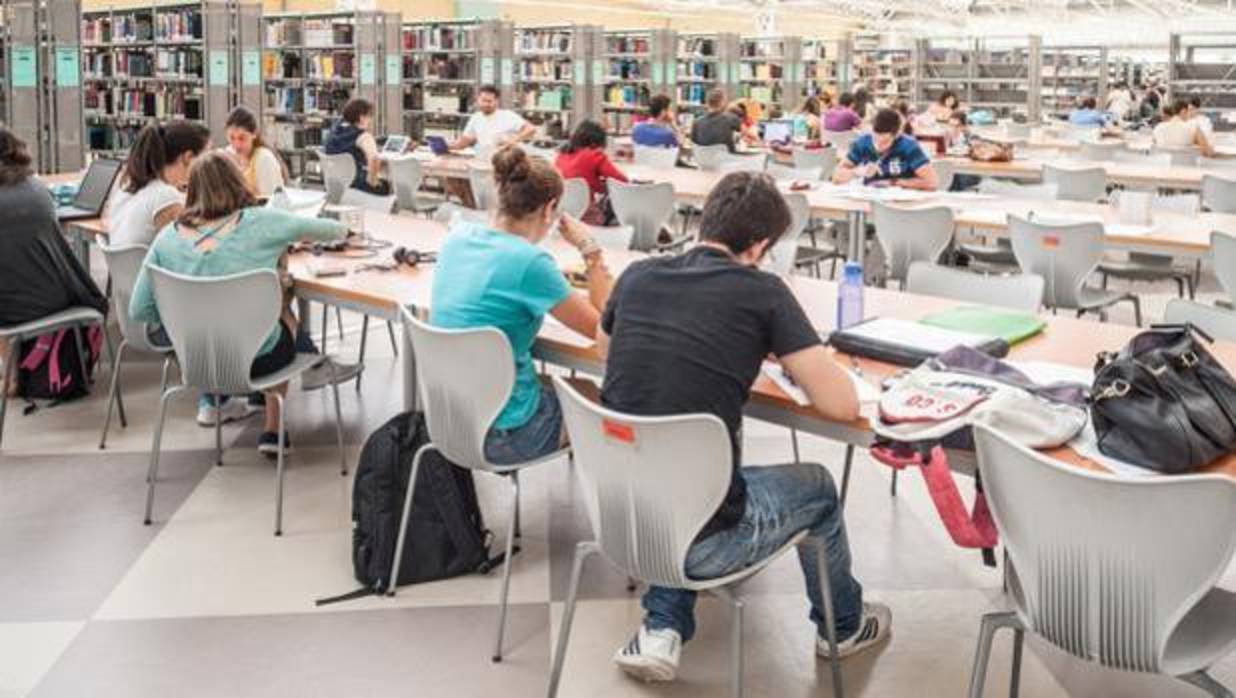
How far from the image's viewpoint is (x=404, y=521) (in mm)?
3189

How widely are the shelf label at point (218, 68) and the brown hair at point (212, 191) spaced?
25.4 ft

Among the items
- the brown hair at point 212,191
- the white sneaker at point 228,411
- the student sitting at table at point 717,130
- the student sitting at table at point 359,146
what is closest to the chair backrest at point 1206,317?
the brown hair at point 212,191

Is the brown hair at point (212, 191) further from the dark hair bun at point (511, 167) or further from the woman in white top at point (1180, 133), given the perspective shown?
the woman in white top at point (1180, 133)

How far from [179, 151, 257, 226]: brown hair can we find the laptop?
6.33 ft

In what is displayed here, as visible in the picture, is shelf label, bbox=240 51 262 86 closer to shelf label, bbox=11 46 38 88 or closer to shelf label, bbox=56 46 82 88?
shelf label, bbox=56 46 82 88

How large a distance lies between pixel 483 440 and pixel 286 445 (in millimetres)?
1744

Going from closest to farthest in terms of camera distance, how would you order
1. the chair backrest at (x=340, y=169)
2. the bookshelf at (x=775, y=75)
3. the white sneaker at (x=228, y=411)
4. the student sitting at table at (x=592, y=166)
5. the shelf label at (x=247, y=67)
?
the white sneaker at (x=228, y=411) → the student sitting at table at (x=592, y=166) → the chair backrest at (x=340, y=169) → the shelf label at (x=247, y=67) → the bookshelf at (x=775, y=75)

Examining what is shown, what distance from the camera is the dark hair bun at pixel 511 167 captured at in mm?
3115

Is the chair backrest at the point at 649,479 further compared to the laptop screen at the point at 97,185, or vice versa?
the laptop screen at the point at 97,185

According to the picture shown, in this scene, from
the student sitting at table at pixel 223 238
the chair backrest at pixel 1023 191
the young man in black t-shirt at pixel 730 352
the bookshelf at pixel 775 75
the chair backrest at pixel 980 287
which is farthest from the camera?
the bookshelf at pixel 775 75

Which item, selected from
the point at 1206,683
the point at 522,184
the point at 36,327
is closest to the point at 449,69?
the point at 36,327

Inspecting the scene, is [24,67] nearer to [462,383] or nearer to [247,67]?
[247,67]

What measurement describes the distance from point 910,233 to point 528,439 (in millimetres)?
2746

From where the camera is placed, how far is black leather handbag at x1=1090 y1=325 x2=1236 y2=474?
6.66 ft
